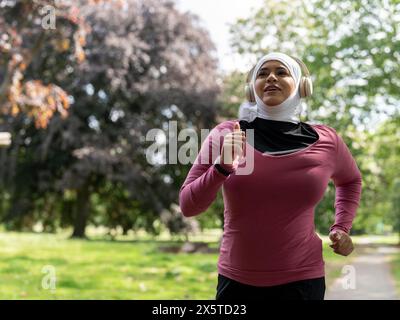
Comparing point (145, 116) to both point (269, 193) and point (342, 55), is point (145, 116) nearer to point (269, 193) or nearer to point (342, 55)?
point (342, 55)

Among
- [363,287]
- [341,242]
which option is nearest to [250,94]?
[341,242]

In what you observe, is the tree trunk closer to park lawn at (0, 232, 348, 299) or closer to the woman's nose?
park lawn at (0, 232, 348, 299)

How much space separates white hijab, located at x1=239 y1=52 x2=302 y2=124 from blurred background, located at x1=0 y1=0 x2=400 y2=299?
7034 mm

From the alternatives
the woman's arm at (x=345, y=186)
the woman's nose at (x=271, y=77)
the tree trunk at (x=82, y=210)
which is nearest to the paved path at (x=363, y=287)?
the woman's arm at (x=345, y=186)

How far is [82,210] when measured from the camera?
22.4m

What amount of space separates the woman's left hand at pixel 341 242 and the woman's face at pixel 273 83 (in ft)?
1.63

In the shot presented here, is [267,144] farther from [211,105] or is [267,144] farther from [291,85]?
[211,105]

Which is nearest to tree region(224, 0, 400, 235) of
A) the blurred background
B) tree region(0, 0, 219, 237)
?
the blurred background

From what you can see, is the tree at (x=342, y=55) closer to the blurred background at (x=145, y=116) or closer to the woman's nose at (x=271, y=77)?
the blurred background at (x=145, y=116)

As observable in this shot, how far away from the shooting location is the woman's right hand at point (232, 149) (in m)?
A: 1.66

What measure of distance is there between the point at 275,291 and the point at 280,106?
607 millimetres

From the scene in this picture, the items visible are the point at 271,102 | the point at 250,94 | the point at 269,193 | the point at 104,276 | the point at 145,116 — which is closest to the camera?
the point at 269,193

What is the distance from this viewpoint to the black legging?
179 cm

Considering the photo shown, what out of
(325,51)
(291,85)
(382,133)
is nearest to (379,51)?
(325,51)
